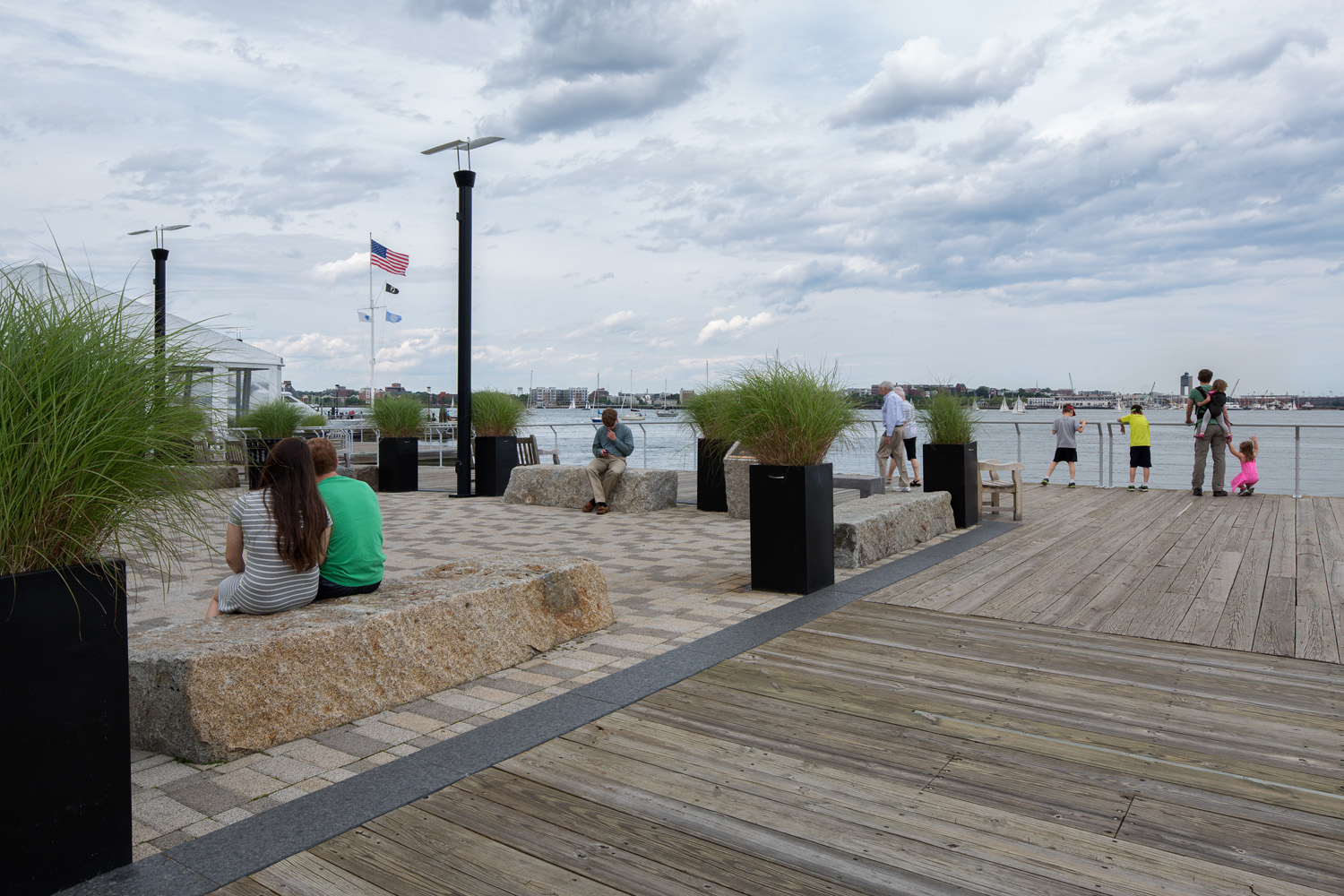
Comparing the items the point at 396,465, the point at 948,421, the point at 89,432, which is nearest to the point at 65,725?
the point at 89,432

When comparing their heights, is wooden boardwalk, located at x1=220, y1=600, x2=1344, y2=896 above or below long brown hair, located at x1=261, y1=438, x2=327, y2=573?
below

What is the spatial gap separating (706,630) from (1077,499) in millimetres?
8729

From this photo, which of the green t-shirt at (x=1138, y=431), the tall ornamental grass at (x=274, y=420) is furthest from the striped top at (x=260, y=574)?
the green t-shirt at (x=1138, y=431)

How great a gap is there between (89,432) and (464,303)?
10.5 m

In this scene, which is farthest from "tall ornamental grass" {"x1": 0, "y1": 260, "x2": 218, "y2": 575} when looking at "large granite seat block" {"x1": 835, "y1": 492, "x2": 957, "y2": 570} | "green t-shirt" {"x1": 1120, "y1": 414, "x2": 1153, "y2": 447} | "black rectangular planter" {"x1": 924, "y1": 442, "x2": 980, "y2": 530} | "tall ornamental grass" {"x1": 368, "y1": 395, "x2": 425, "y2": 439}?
"green t-shirt" {"x1": 1120, "y1": 414, "x2": 1153, "y2": 447}

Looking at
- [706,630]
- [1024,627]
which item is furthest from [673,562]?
[1024,627]

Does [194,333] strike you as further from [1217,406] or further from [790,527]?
[1217,406]

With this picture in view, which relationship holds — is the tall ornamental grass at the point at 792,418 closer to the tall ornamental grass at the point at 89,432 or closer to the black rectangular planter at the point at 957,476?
the black rectangular planter at the point at 957,476

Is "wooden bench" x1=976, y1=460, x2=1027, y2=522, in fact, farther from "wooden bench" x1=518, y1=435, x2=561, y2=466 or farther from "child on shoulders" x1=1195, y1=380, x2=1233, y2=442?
"wooden bench" x1=518, y1=435, x2=561, y2=466

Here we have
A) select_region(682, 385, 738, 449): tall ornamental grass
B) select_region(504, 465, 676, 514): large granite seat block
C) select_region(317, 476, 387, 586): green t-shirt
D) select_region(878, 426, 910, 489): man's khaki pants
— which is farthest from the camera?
select_region(878, 426, 910, 489): man's khaki pants

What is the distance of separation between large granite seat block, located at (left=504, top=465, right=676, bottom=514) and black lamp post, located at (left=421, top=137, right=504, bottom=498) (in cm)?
90

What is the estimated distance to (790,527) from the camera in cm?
569

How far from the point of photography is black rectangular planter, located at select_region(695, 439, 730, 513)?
10688mm

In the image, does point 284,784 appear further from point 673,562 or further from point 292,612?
point 673,562
